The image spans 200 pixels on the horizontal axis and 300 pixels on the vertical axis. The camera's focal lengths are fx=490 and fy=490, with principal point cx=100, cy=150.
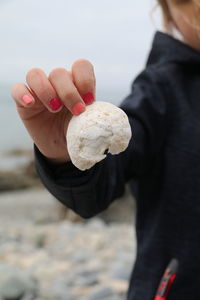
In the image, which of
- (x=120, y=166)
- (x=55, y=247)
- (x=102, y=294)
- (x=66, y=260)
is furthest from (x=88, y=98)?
(x=55, y=247)

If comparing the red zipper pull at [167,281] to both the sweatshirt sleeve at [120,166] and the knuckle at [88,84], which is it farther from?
the knuckle at [88,84]

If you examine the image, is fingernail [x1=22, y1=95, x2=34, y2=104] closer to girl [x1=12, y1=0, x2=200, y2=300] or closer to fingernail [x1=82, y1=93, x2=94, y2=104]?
fingernail [x1=82, y1=93, x2=94, y2=104]

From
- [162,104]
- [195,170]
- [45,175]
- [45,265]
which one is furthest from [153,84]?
[45,265]

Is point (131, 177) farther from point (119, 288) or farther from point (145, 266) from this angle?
point (119, 288)

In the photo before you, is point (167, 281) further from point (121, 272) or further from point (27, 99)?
point (121, 272)

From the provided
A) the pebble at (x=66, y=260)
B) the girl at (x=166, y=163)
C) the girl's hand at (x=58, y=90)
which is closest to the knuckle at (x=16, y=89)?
the girl's hand at (x=58, y=90)

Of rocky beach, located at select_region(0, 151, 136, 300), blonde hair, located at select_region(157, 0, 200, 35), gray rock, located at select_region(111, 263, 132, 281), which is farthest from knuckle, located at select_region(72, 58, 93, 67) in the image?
gray rock, located at select_region(111, 263, 132, 281)
